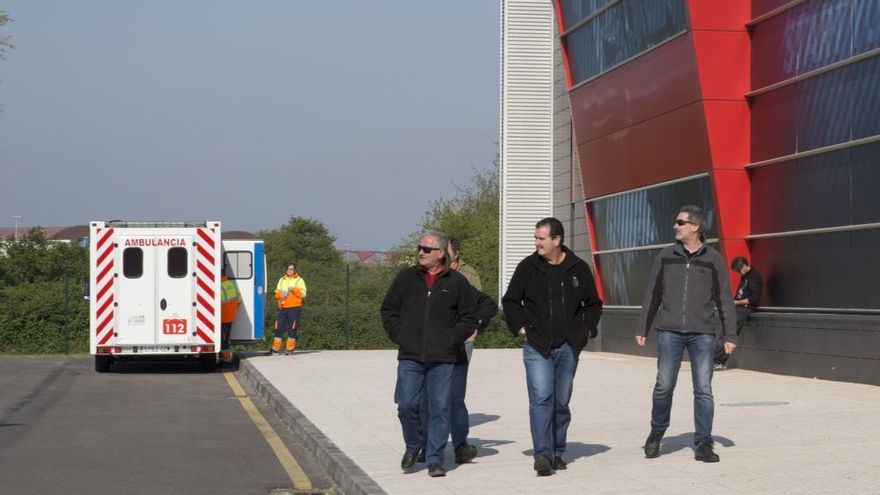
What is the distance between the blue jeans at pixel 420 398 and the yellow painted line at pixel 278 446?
0.88 metres

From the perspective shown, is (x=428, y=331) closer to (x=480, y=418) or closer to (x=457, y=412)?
(x=457, y=412)

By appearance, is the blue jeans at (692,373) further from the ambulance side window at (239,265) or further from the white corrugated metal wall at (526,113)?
the white corrugated metal wall at (526,113)

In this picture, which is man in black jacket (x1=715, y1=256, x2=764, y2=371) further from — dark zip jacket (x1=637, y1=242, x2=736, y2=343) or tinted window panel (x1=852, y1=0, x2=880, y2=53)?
dark zip jacket (x1=637, y1=242, x2=736, y2=343)

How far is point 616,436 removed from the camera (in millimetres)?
12039

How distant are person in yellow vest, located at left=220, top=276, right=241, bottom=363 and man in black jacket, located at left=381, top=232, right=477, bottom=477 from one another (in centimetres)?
1470

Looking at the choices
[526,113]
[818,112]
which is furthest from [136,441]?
[526,113]

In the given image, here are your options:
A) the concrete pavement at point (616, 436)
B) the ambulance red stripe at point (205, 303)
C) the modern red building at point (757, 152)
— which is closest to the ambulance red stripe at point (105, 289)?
the ambulance red stripe at point (205, 303)

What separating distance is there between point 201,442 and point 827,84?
34.9 feet

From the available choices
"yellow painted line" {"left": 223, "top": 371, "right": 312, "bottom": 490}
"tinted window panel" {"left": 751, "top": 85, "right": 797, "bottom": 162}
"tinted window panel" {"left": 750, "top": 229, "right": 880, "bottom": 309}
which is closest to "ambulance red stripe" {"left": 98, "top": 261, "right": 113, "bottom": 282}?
"yellow painted line" {"left": 223, "top": 371, "right": 312, "bottom": 490}

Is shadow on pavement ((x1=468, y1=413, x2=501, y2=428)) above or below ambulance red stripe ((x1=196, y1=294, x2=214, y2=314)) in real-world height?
below

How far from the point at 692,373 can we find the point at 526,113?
23317 mm

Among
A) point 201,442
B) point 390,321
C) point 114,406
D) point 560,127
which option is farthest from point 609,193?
point 390,321

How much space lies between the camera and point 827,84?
19188mm

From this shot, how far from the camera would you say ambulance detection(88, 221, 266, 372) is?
2289cm
